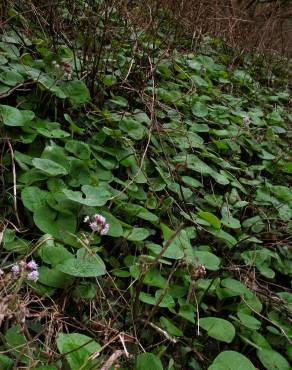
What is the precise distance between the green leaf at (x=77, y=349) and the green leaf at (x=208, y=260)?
53 centimetres

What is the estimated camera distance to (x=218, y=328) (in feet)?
4.37

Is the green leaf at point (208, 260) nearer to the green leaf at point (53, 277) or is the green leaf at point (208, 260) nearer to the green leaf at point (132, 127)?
the green leaf at point (53, 277)

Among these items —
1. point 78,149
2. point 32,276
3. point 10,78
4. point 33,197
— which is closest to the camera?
point 32,276

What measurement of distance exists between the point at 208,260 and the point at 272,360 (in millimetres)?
363

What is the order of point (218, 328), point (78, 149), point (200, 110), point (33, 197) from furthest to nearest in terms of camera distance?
point (200, 110)
point (78, 149)
point (33, 197)
point (218, 328)

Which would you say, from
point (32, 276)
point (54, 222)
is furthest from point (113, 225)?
point (32, 276)

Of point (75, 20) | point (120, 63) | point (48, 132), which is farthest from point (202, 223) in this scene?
point (75, 20)

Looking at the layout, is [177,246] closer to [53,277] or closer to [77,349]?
[53,277]

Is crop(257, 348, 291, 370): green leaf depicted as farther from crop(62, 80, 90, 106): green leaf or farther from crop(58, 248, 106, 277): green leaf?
crop(62, 80, 90, 106): green leaf

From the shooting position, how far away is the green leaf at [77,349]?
103 centimetres

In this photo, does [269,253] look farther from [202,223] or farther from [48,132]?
[48,132]

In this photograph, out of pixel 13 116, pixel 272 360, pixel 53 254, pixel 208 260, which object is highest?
pixel 13 116

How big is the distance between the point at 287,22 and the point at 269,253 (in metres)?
4.94

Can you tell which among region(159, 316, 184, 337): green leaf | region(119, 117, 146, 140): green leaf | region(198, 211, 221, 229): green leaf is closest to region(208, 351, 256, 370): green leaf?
region(159, 316, 184, 337): green leaf
